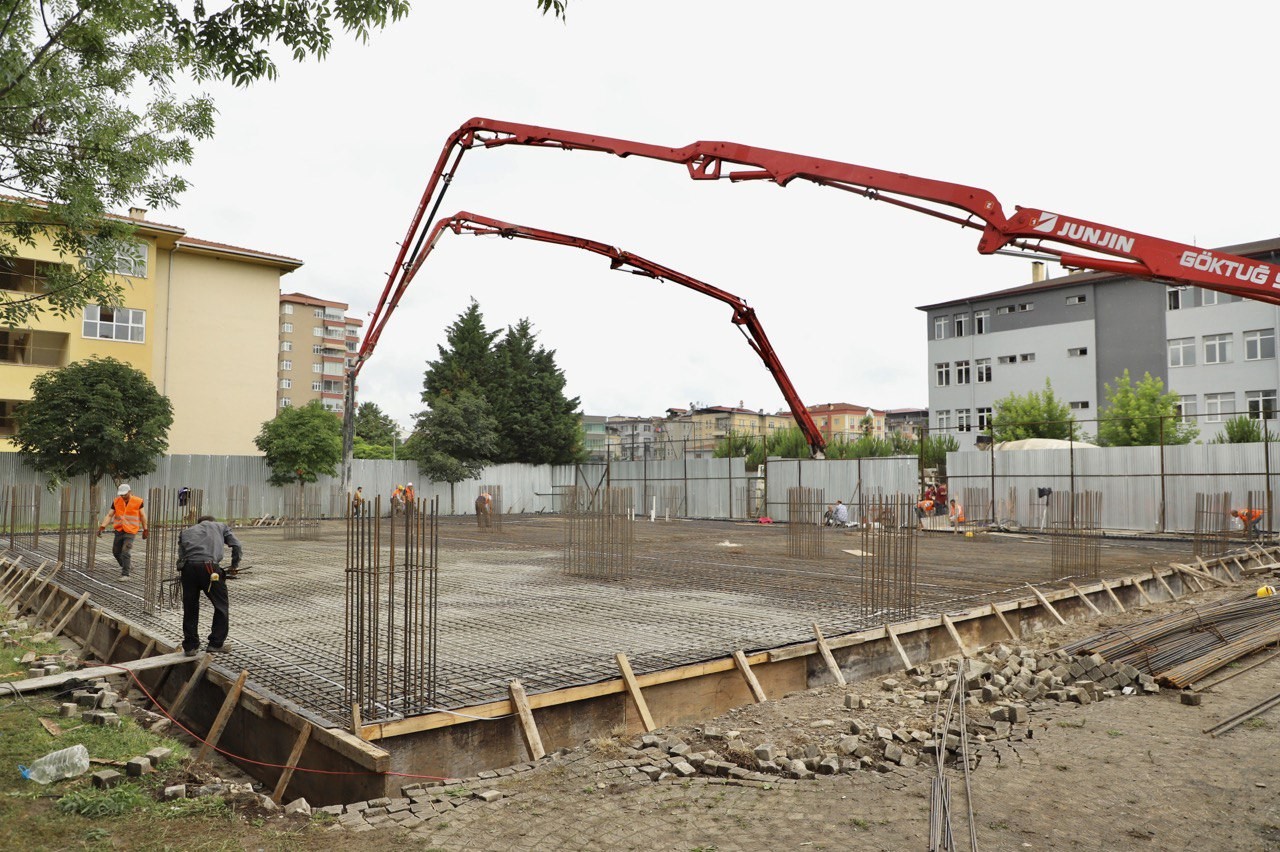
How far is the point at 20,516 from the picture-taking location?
22875 millimetres

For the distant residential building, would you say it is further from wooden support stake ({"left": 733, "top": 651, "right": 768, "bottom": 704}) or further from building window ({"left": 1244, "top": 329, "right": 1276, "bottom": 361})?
wooden support stake ({"left": 733, "top": 651, "right": 768, "bottom": 704})

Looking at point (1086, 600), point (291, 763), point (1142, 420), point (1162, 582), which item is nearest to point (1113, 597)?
→ point (1086, 600)

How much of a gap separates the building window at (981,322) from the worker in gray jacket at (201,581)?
1703 inches

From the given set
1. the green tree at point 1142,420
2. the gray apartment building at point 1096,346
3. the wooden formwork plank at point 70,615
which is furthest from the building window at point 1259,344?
the wooden formwork plank at point 70,615

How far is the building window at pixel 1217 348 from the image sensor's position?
35.9 meters

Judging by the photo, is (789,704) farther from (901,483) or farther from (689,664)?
(901,483)

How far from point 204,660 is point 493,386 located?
3662 centimetres

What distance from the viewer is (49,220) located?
29.8ft

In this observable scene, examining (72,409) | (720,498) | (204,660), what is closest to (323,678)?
(204,660)

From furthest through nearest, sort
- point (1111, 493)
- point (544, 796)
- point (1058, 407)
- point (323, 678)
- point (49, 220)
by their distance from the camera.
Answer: point (1058, 407) → point (1111, 493) → point (49, 220) → point (323, 678) → point (544, 796)

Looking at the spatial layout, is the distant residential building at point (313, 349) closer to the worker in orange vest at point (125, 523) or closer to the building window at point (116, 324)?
the building window at point (116, 324)

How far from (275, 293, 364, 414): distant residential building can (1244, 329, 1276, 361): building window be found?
61.9 meters

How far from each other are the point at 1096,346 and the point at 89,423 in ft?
133

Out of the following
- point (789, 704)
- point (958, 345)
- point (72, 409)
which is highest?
point (958, 345)
